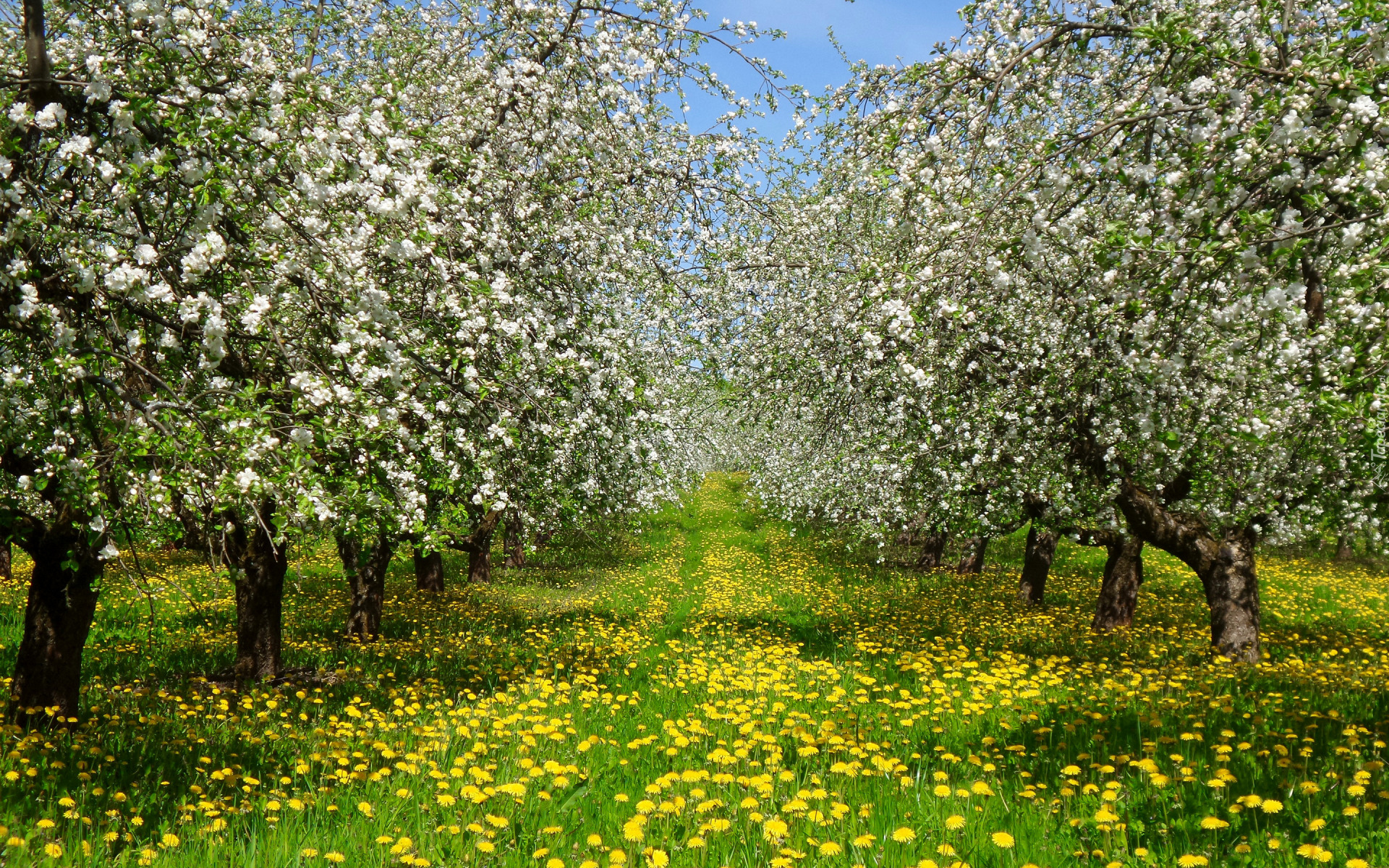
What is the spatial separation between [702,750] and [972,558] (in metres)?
16.6

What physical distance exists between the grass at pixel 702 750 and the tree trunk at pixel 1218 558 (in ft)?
1.88

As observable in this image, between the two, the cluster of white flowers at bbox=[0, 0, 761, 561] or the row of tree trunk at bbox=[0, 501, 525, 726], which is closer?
the cluster of white flowers at bbox=[0, 0, 761, 561]

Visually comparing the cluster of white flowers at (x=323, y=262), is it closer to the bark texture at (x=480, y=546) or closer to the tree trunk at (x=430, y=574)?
the bark texture at (x=480, y=546)

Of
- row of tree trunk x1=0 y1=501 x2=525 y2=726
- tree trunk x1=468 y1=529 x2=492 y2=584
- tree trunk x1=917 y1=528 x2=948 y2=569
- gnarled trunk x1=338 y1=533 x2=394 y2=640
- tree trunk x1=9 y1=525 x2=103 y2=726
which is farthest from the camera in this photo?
tree trunk x1=917 y1=528 x2=948 y2=569

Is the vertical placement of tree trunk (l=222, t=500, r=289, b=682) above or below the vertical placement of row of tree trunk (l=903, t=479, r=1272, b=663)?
below

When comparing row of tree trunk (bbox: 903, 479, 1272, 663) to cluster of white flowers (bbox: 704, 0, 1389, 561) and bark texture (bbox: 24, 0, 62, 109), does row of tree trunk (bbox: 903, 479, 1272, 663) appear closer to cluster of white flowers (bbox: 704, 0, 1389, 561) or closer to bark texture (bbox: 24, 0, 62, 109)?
cluster of white flowers (bbox: 704, 0, 1389, 561)

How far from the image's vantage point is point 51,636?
6.67 meters

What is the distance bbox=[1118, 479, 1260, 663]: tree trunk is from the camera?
33.8 feet

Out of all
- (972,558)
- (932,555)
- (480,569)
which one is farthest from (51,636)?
(932,555)

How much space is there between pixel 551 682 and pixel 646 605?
7687mm

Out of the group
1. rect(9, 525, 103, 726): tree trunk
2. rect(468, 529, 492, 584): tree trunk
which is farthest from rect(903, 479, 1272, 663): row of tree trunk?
rect(468, 529, 492, 584): tree trunk

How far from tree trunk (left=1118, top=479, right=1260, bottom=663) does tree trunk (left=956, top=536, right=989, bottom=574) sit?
32.7ft

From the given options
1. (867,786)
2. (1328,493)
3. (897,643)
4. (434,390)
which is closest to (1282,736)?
(867,786)

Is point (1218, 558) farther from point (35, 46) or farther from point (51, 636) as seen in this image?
point (51, 636)
